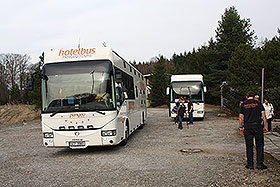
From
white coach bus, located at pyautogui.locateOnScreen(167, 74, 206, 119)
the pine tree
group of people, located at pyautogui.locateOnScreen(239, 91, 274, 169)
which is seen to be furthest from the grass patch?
group of people, located at pyautogui.locateOnScreen(239, 91, 274, 169)

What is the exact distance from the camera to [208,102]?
2228 inches

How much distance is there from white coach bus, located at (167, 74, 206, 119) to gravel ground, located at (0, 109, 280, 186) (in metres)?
10.2

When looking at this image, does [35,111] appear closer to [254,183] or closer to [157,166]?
[157,166]

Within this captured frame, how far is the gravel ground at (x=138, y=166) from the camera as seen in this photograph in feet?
21.9

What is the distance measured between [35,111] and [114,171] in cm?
3079

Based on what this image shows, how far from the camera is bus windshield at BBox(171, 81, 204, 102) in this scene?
2228 cm

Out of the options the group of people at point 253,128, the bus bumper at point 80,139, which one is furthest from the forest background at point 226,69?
the group of people at point 253,128

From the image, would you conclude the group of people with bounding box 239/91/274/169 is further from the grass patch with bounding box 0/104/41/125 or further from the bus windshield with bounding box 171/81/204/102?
the grass patch with bounding box 0/104/41/125

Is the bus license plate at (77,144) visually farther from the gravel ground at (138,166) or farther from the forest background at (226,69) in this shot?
the forest background at (226,69)

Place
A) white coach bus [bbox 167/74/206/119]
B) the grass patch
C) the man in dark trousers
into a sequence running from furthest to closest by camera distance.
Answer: the grass patch, white coach bus [bbox 167/74/206/119], the man in dark trousers

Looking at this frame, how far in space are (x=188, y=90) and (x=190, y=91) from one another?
16 centimetres

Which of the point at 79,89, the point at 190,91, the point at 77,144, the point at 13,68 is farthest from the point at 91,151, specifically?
the point at 13,68

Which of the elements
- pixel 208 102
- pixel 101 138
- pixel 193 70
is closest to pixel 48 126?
pixel 101 138

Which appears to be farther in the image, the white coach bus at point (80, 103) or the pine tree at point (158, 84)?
the pine tree at point (158, 84)
